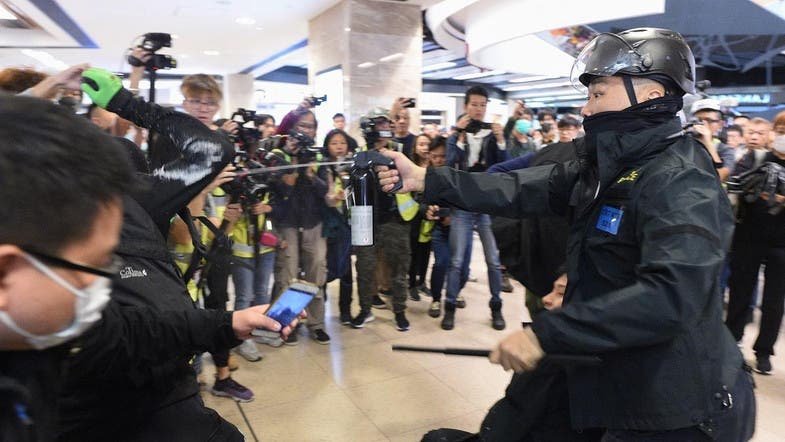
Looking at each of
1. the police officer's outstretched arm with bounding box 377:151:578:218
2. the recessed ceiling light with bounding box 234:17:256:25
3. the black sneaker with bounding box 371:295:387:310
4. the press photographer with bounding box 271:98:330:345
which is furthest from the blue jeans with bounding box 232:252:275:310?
the recessed ceiling light with bounding box 234:17:256:25

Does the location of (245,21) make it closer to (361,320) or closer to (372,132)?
(372,132)

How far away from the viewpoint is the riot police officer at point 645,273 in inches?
47.3

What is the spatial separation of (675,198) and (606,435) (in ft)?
2.14

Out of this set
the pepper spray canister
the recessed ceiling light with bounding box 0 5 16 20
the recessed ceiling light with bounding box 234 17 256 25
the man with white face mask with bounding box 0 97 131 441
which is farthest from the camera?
the recessed ceiling light with bounding box 234 17 256 25

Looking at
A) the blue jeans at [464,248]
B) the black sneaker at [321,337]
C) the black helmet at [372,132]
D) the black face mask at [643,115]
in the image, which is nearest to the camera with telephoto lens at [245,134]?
the black helmet at [372,132]

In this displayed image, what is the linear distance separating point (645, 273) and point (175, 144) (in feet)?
4.22

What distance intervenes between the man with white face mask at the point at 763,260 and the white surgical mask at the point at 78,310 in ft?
11.7

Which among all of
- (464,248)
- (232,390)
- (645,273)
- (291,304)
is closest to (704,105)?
(464,248)

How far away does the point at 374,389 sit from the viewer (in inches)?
121

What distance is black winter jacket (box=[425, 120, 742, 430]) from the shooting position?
3.92ft

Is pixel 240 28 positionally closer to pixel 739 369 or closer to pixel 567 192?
pixel 567 192

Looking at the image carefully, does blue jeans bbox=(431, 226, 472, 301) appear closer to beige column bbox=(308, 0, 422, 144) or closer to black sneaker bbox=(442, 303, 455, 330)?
black sneaker bbox=(442, 303, 455, 330)

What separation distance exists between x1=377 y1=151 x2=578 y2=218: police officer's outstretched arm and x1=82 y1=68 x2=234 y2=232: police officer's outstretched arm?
0.64m

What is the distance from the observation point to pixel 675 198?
126 cm
